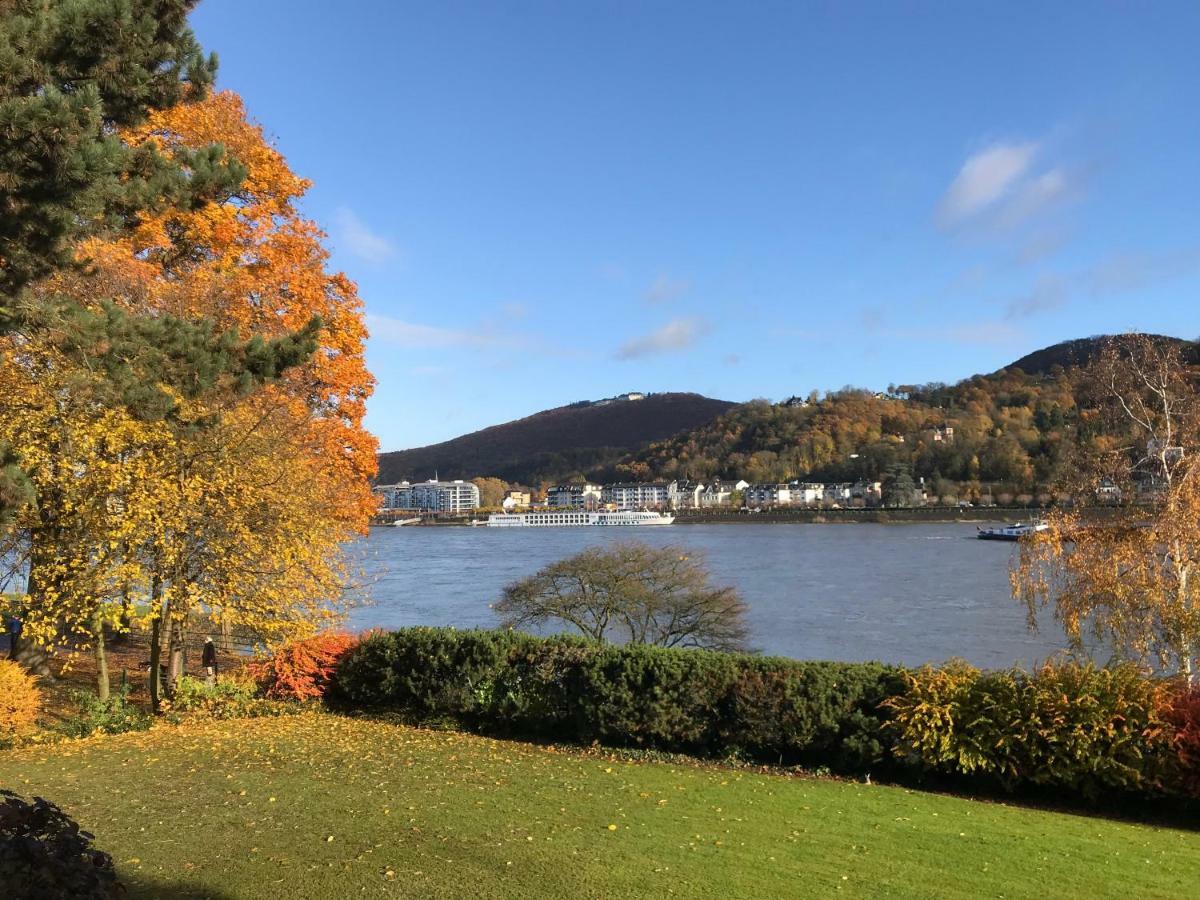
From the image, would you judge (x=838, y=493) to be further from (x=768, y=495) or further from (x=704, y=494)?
(x=704, y=494)

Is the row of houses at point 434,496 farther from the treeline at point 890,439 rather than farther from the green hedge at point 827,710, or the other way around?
the green hedge at point 827,710

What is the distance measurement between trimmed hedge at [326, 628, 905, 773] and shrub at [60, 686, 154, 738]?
2.88 m

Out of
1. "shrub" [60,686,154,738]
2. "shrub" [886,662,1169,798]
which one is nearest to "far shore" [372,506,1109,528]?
"shrub" [886,662,1169,798]

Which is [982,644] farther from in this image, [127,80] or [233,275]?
[127,80]

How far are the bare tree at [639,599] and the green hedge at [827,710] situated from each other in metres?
8.07

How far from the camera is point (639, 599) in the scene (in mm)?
19141

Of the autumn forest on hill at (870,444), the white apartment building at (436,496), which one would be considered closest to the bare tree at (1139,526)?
the autumn forest on hill at (870,444)

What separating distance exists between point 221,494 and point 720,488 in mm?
122092

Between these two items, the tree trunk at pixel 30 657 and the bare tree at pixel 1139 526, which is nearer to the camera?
the bare tree at pixel 1139 526

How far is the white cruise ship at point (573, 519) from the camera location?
106062mm

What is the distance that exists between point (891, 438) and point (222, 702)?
4031 inches

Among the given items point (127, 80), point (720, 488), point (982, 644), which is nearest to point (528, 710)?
point (127, 80)

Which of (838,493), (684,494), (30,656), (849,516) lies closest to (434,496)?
(684,494)

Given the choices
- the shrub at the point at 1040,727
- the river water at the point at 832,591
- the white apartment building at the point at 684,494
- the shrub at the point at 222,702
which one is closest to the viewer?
the shrub at the point at 1040,727
